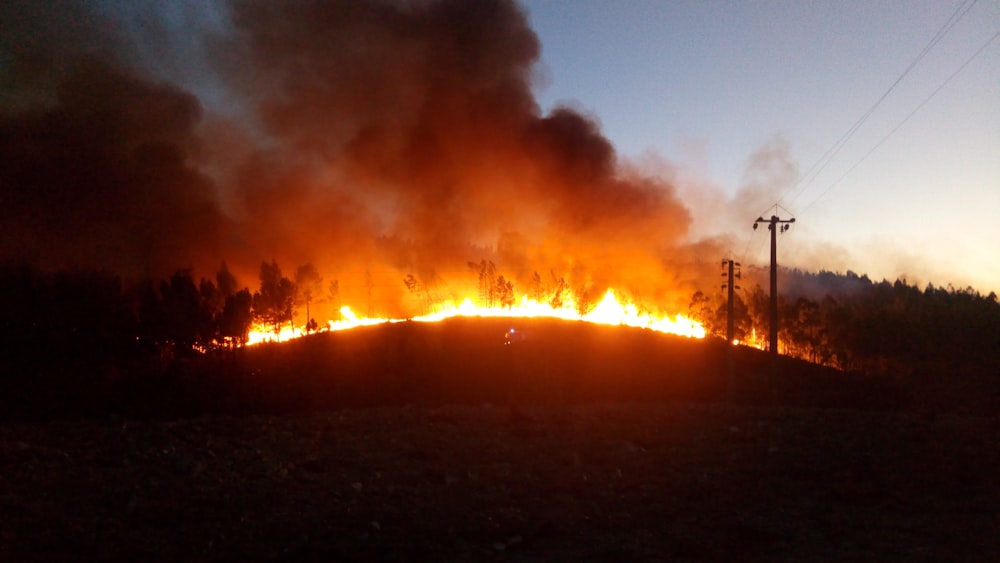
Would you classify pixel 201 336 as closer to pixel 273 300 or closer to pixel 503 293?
pixel 273 300

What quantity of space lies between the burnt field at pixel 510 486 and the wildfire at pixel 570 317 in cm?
4808

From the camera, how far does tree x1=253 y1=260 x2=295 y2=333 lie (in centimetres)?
7288

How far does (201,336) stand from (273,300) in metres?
9.72

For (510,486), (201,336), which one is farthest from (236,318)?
(510,486)

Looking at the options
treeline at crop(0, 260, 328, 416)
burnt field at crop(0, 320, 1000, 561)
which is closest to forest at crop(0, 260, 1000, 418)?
treeline at crop(0, 260, 328, 416)

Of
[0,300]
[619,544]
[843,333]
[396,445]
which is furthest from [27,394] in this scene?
[843,333]

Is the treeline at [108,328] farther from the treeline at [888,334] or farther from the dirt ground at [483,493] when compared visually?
the treeline at [888,334]

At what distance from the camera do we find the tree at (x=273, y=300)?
72875 millimetres

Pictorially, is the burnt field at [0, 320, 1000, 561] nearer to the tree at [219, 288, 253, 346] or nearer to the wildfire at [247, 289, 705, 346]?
the tree at [219, 288, 253, 346]

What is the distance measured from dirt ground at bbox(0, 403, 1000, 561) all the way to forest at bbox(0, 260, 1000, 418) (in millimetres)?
19609

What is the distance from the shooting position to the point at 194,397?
39562mm

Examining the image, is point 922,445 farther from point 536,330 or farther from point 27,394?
point 536,330

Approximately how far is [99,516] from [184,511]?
4.27 feet

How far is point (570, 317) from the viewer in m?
80.2
